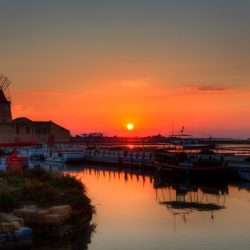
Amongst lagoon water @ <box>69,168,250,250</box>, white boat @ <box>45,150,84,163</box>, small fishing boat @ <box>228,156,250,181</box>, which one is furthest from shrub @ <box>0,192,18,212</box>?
white boat @ <box>45,150,84,163</box>

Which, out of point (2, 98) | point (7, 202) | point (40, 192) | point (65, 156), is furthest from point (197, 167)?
point (2, 98)

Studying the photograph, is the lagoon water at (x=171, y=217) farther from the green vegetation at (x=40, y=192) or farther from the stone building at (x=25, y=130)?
the stone building at (x=25, y=130)

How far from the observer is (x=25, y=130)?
92.1 m

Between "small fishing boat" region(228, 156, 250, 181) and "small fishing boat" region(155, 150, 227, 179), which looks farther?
"small fishing boat" region(228, 156, 250, 181)

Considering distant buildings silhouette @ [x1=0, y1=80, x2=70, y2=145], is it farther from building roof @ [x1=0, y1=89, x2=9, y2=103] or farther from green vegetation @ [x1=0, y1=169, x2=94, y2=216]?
green vegetation @ [x1=0, y1=169, x2=94, y2=216]

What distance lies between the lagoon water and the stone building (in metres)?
49.3

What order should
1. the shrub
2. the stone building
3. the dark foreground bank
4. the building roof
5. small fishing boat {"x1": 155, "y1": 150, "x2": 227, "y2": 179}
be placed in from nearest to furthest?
the dark foreground bank
the shrub
small fishing boat {"x1": 155, "y1": 150, "x2": 227, "y2": 179}
the building roof
the stone building

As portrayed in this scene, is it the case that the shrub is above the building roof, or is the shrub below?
below

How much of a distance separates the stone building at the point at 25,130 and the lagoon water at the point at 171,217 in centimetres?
4930

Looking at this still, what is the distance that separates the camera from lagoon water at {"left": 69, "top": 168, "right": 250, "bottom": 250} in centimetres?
2053

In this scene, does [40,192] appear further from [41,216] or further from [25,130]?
[25,130]

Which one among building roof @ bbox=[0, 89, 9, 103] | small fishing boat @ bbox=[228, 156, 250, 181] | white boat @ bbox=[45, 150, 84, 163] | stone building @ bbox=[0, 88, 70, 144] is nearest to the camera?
small fishing boat @ bbox=[228, 156, 250, 181]

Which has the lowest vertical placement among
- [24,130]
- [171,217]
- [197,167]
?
[171,217]

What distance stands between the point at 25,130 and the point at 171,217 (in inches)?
2722
